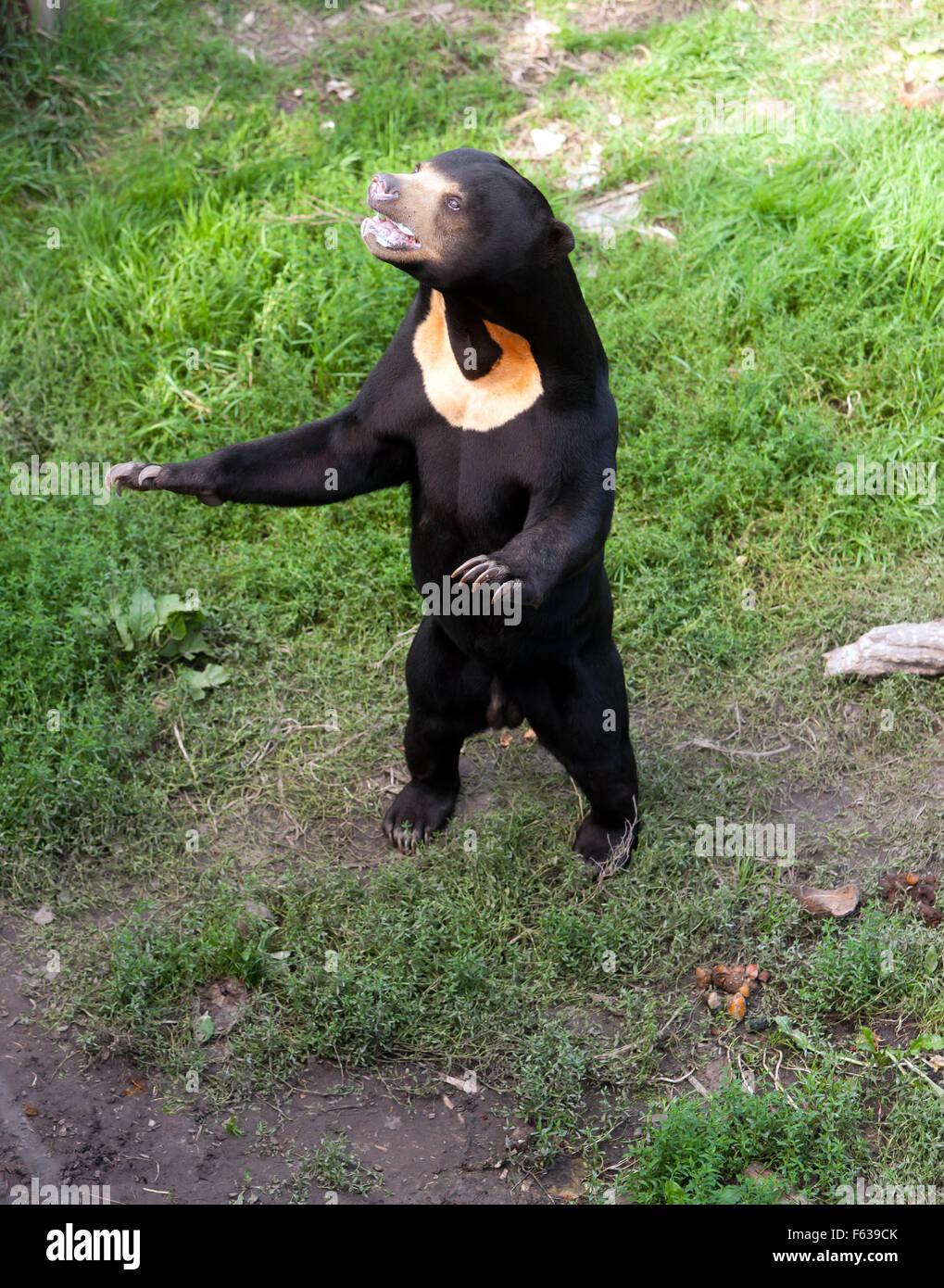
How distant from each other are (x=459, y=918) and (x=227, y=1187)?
1070 mm

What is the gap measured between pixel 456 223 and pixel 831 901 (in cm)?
236

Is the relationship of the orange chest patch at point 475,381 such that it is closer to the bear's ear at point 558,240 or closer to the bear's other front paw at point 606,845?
the bear's ear at point 558,240

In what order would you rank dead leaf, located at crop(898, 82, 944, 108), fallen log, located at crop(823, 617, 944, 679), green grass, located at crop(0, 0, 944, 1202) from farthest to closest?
1. dead leaf, located at crop(898, 82, 944, 108)
2. fallen log, located at crop(823, 617, 944, 679)
3. green grass, located at crop(0, 0, 944, 1202)

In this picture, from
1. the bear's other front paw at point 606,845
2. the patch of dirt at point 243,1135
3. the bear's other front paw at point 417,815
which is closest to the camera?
the patch of dirt at point 243,1135

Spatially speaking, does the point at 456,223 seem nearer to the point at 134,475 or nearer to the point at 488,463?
the point at 488,463

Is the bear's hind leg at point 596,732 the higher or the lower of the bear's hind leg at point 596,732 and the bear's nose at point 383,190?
the lower

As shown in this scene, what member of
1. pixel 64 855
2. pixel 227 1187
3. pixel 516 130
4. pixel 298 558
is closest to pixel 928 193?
pixel 516 130

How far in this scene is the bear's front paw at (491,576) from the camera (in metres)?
3.17

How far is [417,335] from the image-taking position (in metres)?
3.60

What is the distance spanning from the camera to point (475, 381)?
3504 mm

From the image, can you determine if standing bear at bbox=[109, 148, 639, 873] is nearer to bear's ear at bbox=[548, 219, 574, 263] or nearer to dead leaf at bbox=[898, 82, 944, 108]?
bear's ear at bbox=[548, 219, 574, 263]

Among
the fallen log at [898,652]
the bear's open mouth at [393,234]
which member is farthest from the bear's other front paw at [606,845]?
the bear's open mouth at [393,234]

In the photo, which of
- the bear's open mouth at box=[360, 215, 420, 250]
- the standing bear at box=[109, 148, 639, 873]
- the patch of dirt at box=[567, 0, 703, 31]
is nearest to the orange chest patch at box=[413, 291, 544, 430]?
the standing bear at box=[109, 148, 639, 873]

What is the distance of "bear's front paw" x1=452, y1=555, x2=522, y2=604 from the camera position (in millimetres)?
3172
